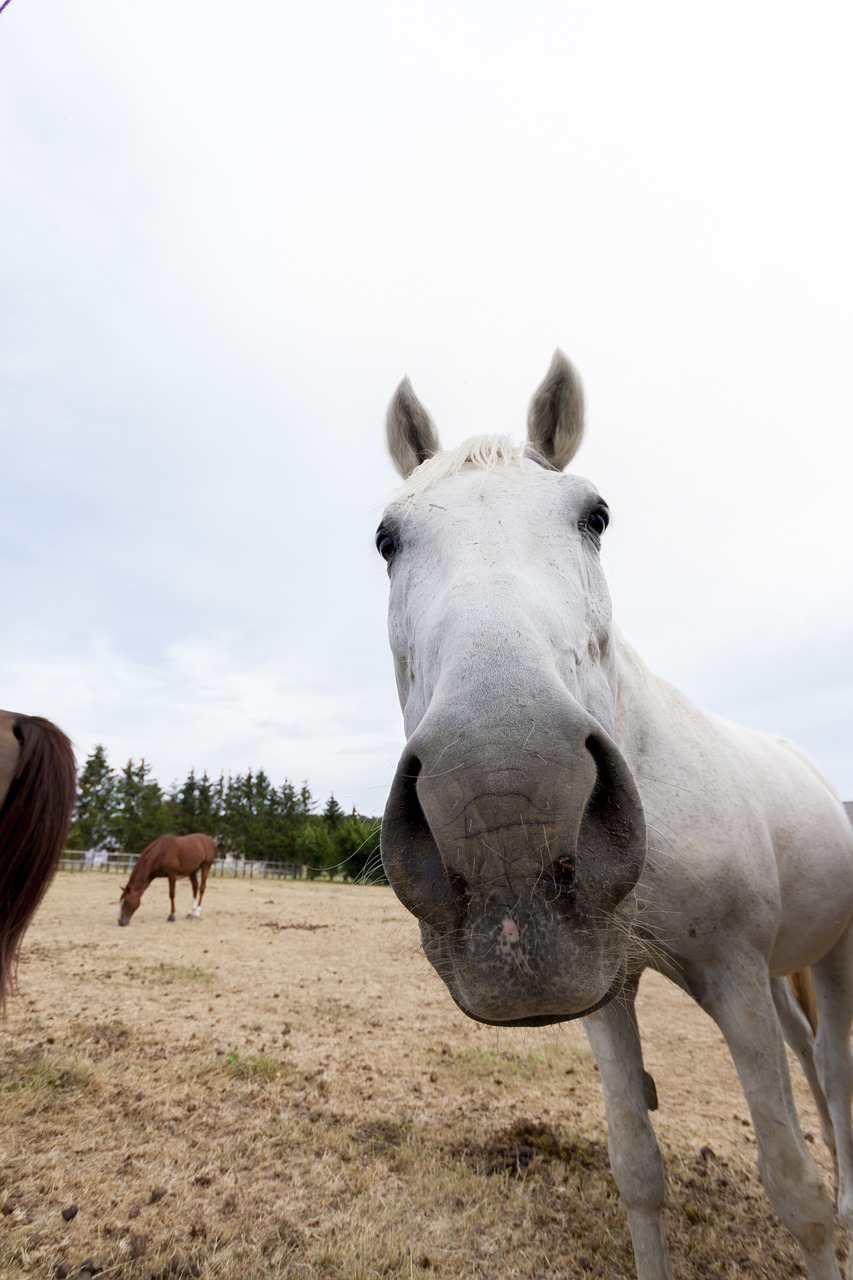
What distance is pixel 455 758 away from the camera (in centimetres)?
125

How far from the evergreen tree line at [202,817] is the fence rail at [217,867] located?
294 centimetres

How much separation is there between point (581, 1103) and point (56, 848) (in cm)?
413

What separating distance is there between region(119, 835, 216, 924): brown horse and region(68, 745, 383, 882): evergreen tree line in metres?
33.6

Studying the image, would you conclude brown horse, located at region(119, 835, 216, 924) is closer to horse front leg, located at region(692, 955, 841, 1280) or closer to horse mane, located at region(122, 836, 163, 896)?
horse mane, located at region(122, 836, 163, 896)

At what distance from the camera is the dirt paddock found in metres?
2.72

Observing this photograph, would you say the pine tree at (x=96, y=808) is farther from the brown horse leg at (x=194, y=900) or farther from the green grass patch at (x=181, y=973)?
the green grass patch at (x=181, y=973)

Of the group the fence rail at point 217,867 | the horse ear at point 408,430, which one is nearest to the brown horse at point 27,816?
the horse ear at point 408,430

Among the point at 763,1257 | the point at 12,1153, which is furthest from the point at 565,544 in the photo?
the point at 12,1153

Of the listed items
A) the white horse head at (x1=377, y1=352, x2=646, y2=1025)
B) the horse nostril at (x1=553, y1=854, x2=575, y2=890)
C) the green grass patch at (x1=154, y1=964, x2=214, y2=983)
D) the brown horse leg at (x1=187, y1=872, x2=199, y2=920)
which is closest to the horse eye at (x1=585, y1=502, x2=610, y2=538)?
the white horse head at (x1=377, y1=352, x2=646, y2=1025)

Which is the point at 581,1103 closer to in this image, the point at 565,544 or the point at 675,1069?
the point at 675,1069

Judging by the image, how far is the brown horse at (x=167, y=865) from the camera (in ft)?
45.3

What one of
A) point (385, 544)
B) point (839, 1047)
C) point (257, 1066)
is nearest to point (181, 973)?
point (257, 1066)

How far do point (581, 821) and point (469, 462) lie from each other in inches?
61.1

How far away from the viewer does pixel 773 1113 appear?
210cm
